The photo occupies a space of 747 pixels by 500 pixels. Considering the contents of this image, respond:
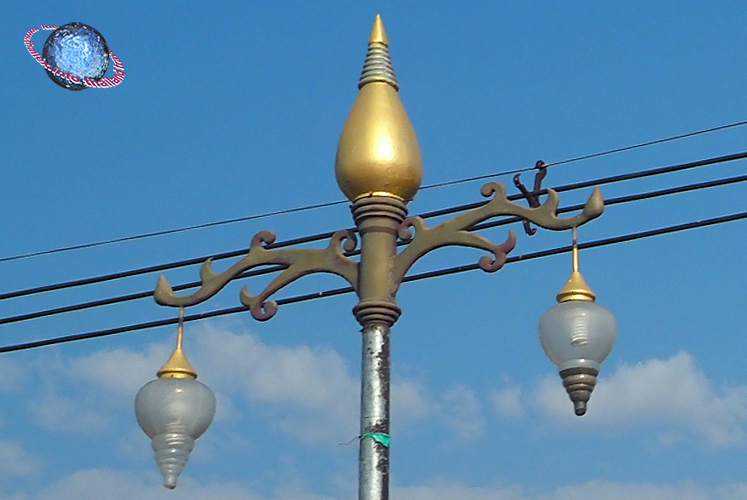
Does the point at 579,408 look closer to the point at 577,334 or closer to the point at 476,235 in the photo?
the point at 577,334

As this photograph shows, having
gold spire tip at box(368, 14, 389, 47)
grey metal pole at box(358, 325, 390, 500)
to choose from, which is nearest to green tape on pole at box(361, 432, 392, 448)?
grey metal pole at box(358, 325, 390, 500)

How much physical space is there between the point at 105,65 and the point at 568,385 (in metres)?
5.03

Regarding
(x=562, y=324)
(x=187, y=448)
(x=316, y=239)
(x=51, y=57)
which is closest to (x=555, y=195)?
(x=562, y=324)

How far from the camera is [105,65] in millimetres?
9984

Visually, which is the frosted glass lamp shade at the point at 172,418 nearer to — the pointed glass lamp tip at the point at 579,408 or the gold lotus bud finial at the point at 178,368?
the gold lotus bud finial at the point at 178,368

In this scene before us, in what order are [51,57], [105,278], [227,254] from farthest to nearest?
[105,278] → [227,254] → [51,57]

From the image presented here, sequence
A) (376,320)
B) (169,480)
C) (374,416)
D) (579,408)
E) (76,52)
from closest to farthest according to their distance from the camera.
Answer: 1. (579,408)
2. (374,416)
3. (376,320)
4. (169,480)
5. (76,52)

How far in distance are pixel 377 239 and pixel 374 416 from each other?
0.99 m

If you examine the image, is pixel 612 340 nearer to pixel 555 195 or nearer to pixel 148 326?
pixel 555 195

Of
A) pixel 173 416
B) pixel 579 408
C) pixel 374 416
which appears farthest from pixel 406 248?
pixel 173 416

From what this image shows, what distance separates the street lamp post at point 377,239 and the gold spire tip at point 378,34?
0.28 feet

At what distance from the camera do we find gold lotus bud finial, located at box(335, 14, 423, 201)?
23.6 ft

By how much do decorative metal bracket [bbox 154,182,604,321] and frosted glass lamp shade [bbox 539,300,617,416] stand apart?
1.58ft

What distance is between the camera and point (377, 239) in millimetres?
7102
